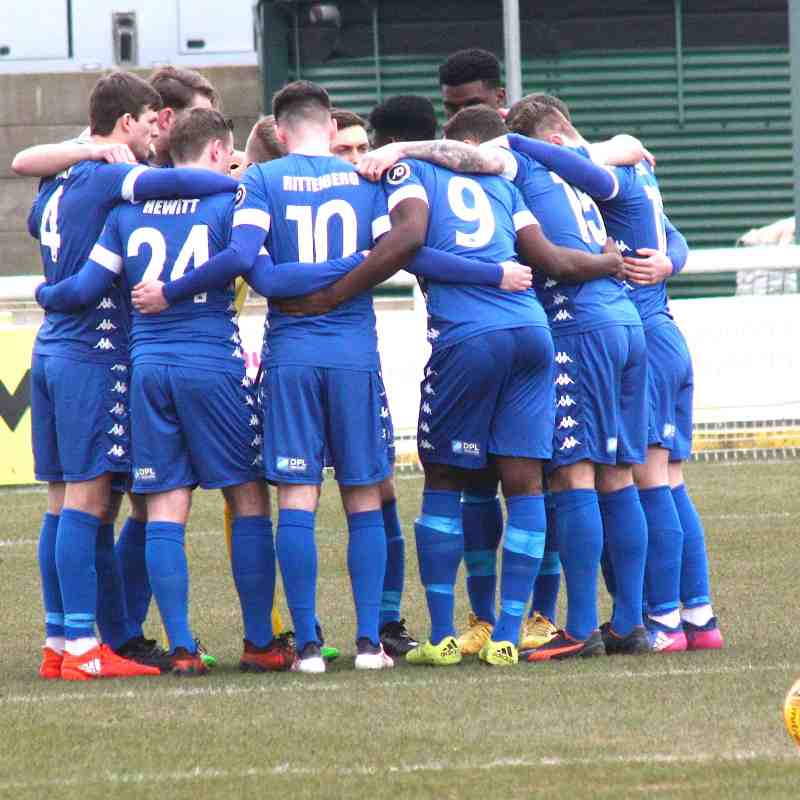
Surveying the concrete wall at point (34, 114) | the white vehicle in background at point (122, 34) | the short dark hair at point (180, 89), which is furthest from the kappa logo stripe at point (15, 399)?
the white vehicle in background at point (122, 34)

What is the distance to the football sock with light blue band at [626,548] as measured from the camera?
729cm

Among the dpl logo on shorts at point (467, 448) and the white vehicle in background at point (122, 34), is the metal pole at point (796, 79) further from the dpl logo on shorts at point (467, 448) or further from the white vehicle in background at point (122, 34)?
the dpl logo on shorts at point (467, 448)

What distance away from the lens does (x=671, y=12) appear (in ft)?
78.9

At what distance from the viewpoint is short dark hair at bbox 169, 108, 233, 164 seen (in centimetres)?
712

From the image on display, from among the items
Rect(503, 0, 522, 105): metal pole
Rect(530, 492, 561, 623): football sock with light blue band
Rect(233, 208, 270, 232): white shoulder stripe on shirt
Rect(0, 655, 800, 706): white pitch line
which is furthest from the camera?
Rect(503, 0, 522, 105): metal pole

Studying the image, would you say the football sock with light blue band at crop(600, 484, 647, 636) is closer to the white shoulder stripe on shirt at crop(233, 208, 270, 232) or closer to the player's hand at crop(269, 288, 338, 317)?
the player's hand at crop(269, 288, 338, 317)

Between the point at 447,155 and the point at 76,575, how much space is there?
6.45 feet

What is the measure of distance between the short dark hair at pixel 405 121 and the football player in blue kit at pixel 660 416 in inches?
17.5

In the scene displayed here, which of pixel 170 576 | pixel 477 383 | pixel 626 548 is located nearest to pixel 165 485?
pixel 170 576

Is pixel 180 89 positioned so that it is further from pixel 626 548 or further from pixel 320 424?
pixel 626 548

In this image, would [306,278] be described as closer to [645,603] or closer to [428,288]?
[428,288]

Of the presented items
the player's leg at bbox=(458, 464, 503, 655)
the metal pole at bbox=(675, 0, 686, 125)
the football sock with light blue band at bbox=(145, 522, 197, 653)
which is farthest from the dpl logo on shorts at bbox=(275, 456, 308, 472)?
the metal pole at bbox=(675, 0, 686, 125)

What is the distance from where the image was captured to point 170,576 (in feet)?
22.8

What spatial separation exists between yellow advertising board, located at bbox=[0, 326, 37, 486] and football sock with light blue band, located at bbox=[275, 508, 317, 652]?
7.29 metres
